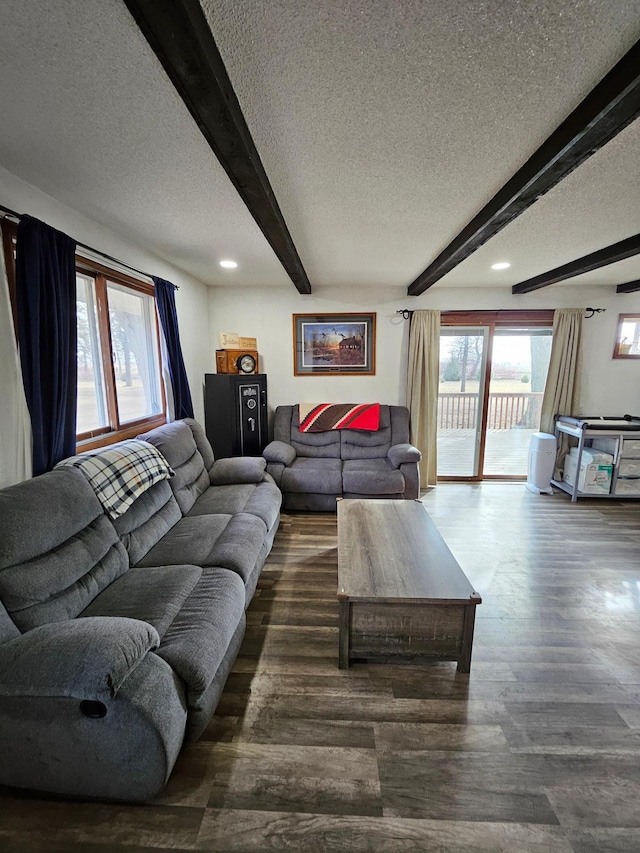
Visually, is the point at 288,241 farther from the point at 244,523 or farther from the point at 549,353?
the point at 549,353

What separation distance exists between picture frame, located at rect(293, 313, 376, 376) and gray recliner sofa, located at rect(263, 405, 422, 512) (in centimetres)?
64

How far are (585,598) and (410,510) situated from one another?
1.19 metres

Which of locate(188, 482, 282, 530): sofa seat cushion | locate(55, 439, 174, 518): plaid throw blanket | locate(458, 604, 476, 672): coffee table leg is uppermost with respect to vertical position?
locate(55, 439, 174, 518): plaid throw blanket

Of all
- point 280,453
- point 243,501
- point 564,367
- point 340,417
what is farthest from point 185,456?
point 564,367

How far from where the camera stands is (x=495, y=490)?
13.7 feet

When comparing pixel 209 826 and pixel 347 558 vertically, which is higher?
pixel 347 558

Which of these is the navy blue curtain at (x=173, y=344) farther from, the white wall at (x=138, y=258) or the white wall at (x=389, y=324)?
the white wall at (x=389, y=324)

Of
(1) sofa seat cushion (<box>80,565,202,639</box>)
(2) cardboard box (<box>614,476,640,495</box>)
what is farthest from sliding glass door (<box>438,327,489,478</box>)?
(1) sofa seat cushion (<box>80,565,202,639</box>)

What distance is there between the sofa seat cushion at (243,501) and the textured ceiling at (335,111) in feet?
6.26

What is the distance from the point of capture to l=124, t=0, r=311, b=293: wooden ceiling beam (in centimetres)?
80

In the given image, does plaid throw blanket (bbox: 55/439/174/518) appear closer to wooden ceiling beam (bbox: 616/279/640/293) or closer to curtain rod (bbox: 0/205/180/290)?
curtain rod (bbox: 0/205/180/290)

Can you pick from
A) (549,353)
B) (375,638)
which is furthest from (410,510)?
(549,353)

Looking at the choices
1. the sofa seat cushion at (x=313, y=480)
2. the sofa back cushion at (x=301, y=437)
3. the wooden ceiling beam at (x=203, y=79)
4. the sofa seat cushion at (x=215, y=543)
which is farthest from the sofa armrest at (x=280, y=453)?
the wooden ceiling beam at (x=203, y=79)

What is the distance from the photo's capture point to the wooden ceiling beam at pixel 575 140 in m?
1.04
